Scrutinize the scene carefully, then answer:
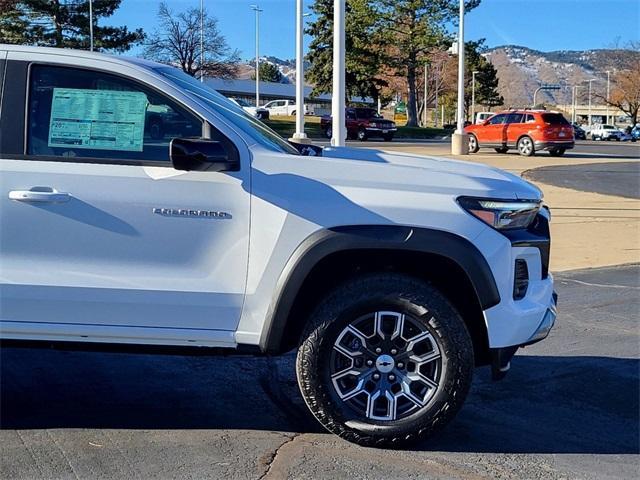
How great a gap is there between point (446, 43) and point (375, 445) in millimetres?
50897

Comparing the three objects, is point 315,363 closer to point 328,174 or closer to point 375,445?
point 375,445

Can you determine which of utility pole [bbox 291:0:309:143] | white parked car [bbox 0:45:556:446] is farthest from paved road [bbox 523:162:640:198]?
white parked car [bbox 0:45:556:446]

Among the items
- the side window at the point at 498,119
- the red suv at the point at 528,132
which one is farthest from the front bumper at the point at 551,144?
the side window at the point at 498,119

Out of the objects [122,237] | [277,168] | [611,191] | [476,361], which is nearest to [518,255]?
[476,361]

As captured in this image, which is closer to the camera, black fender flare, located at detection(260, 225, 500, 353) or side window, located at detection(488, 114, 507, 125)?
black fender flare, located at detection(260, 225, 500, 353)

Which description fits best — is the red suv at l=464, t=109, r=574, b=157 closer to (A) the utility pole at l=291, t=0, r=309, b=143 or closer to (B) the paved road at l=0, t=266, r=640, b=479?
(A) the utility pole at l=291, t=0, r=309, b=143

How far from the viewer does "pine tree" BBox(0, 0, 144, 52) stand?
43219 mm

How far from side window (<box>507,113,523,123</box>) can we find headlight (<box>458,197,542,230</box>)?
1081 inches

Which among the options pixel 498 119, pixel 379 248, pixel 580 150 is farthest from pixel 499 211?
pixel 580 150

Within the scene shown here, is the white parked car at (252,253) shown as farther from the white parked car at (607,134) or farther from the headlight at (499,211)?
the white parked car at (607,134)

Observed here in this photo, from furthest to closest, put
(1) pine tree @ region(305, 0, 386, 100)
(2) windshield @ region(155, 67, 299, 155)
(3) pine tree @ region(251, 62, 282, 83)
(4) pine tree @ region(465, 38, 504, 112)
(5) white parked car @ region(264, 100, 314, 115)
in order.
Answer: (3) pine tree @ region(251, 62, 282, 83) < (4) pine tree @ region(465, 38, 504, 112) < (5) white parked car @ region(264, 100, 314, 115) < (1) pine tree @ region(305, 0, 386, 100) < (2) windshield @ region(155, 67, 299, 155)

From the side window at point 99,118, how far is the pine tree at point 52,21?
41640 millimetres

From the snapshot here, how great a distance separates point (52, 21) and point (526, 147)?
28066 mm

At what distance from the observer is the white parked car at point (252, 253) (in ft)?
13.2
